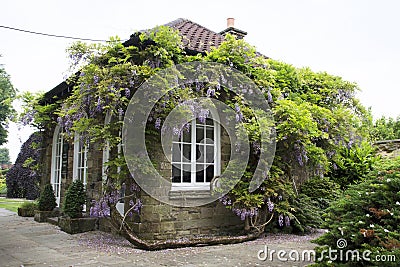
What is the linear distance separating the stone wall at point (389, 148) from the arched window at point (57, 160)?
9247 millimetres

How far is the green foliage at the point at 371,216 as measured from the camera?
327 centimetres

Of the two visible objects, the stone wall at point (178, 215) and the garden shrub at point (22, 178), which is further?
the garden shrub at point (22, 178)

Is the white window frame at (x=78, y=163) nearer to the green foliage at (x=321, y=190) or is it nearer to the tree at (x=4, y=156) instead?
the green foliage at (x=321, y=190)

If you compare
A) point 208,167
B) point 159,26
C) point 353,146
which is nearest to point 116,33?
point 159,26

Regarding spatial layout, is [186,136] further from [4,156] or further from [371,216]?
[4,156]

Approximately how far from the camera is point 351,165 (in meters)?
9.16

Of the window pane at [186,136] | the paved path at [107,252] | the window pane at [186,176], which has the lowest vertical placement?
the paved path at [107,252]

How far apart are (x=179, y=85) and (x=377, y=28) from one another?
7.82 meters

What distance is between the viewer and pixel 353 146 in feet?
29.0

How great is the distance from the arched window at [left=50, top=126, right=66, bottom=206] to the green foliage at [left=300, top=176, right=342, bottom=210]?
6246 mm

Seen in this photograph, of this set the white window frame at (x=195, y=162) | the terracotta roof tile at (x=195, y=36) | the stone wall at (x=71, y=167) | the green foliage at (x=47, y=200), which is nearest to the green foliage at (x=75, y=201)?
the stone wall at (x=71, y=167)

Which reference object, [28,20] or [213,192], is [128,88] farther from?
[28,20]

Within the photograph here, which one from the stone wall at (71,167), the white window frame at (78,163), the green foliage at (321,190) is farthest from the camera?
the white window frame at (78,163)

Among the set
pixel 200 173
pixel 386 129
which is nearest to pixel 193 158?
pixel 200 173
